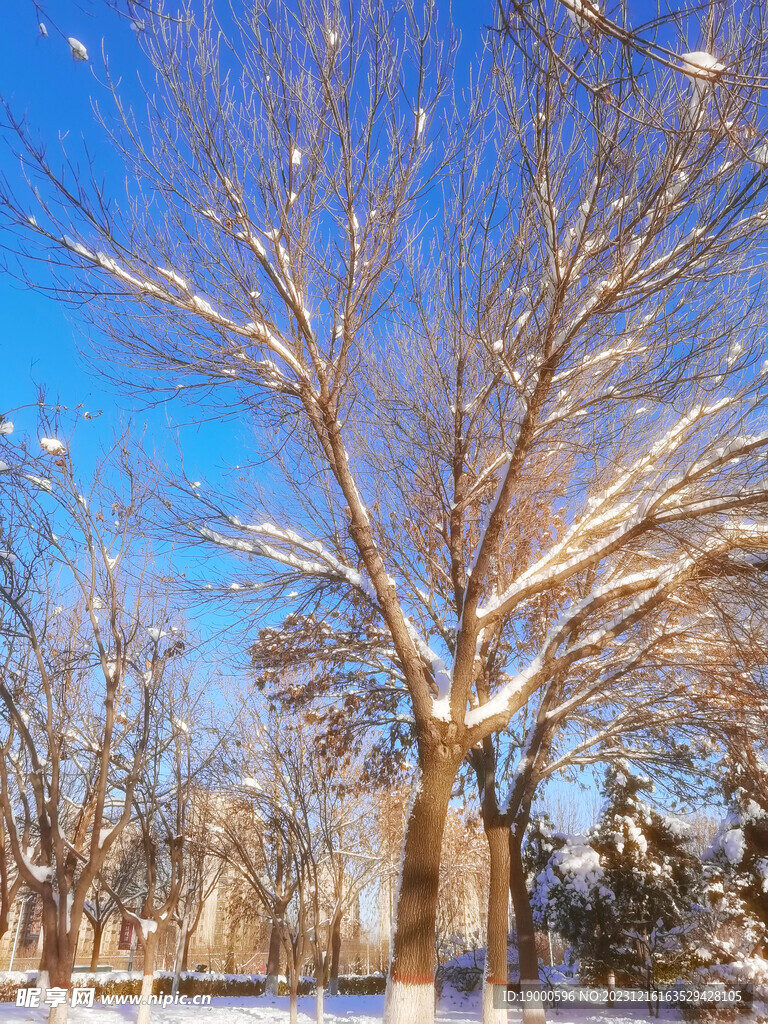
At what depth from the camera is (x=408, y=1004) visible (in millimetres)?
4625

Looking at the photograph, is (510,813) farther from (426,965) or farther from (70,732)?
(70,732)

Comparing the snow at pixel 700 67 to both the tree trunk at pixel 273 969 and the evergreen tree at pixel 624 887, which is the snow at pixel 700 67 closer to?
the evergreen tree at pixel 624 887

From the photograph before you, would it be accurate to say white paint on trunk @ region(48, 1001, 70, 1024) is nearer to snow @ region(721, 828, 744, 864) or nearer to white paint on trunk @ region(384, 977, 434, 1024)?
white paint on trunk @ region(384, 977, 434, 1024)

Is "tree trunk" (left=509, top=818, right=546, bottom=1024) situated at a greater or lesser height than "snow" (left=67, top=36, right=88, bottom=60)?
lesser

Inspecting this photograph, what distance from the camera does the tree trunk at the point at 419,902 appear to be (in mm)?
4672

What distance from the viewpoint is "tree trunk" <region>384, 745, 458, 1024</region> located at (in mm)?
4672

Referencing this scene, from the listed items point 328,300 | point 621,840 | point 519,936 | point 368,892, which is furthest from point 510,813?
point 368,892

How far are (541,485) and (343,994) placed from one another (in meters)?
29.3

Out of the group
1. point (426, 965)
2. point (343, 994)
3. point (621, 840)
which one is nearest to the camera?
point (426, 965)

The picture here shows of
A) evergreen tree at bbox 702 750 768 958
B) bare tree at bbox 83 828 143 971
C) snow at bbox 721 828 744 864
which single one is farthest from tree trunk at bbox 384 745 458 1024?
bare tree at bbox 83 828 143 971

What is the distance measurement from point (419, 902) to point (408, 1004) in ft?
2.00

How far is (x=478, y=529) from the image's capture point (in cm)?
903

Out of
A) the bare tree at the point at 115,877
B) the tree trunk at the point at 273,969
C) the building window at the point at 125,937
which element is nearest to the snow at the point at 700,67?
the bare tree at the point at 115,877

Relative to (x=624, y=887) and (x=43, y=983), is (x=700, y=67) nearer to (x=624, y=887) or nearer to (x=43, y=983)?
(x=43, y=983)
